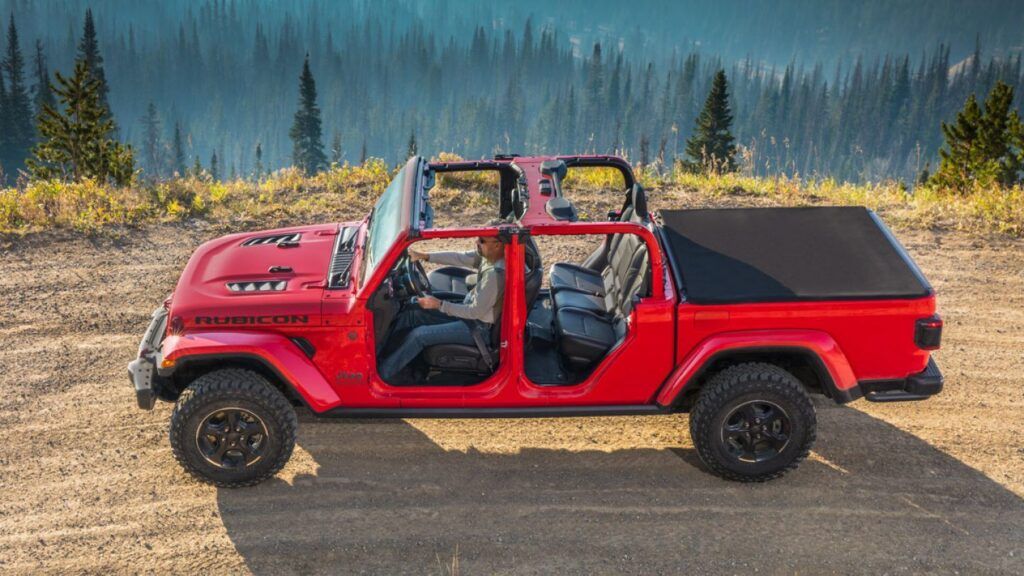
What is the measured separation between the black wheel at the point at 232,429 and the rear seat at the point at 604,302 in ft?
6.65

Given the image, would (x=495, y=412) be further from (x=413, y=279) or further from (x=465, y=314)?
(x=413, y=279)

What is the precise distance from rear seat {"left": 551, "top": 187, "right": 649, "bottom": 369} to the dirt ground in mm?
929

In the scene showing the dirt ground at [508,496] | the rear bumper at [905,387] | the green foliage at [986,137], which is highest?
the rear bumper at [905,387]

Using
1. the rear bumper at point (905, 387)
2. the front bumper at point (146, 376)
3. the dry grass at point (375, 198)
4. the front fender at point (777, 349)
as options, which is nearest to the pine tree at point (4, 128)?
the dry grass at point (375, 198)

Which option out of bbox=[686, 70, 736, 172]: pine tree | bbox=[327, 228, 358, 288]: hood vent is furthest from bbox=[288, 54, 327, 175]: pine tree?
bbox=[327, 228, 358, 288]: hood vent

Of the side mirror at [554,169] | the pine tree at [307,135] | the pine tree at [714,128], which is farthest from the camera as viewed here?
the pine tree at [307,135]

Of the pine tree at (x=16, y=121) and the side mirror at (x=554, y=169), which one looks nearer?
the side mirror at (x=554, y=169)

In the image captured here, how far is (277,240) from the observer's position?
679 centimetres

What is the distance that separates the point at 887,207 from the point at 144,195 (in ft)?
37.0

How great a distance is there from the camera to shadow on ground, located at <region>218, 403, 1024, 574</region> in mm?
5141

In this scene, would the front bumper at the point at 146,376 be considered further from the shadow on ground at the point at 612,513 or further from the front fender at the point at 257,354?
the shadow on ground at the point at 612,513

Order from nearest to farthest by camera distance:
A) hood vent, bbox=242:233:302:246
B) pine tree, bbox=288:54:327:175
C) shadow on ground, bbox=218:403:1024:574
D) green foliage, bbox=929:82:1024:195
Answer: shadow on ground, bbox=218:403:1024:574, hood vent, bbox=242:233:302:246, green foliage, bbox=929:82:1024:195, pine tree, bbox=288:54:327:175

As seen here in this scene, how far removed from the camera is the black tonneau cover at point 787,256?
18.3 feet

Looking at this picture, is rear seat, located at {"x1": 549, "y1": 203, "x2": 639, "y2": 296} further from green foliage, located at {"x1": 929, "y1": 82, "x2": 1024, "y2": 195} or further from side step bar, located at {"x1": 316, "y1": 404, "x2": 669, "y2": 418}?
green foliage, located at {"x1": 929, "y1": 82, "x2": 1024, "y2": 195}
